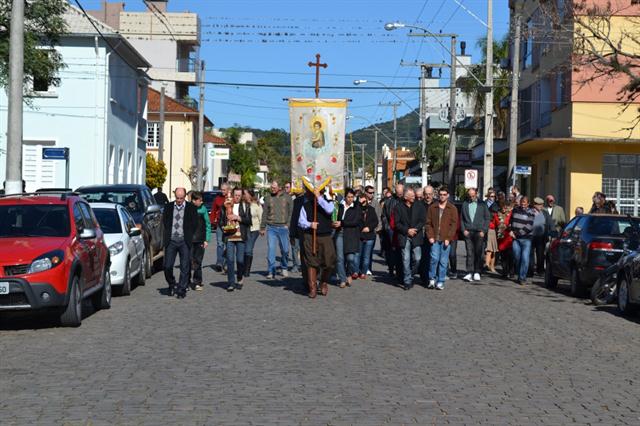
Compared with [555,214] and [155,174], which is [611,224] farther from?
[155,174]

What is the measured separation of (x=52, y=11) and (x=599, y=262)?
42.9 feet

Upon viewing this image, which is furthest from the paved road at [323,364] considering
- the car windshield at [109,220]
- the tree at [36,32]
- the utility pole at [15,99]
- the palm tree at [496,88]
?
the palm tree at [496,88]

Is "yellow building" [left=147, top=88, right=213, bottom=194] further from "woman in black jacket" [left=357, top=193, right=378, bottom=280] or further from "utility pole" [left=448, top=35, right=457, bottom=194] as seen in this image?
"woman in black jacket" [left=357, top=193, right=378, bottom=280]

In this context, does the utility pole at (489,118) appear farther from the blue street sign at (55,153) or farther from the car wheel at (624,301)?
the car wheel at (624,301)

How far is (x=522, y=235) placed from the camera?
2136cm

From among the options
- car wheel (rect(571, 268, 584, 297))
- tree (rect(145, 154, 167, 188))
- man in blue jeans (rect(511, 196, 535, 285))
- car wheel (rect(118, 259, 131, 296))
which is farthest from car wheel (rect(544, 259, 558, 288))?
tree (rect(145, 154, 167, 188))

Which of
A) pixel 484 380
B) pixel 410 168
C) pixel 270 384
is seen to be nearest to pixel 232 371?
A: pixel 270 384

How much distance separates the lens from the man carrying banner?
1784 cm

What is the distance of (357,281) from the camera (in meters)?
21.4

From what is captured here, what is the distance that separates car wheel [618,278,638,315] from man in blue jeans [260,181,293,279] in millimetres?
7386

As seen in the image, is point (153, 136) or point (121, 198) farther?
point (153, 136)

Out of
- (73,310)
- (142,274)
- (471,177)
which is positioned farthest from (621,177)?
(73,310)

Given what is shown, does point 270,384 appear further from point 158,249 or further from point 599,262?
point 158,249

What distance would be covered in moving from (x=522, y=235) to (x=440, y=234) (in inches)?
90.0
